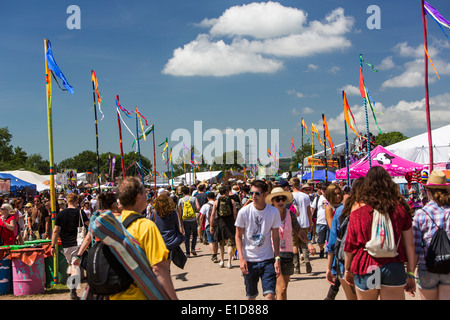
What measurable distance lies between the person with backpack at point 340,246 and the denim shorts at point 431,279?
72 centimetres

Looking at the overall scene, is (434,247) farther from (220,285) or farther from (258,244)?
(220,285)

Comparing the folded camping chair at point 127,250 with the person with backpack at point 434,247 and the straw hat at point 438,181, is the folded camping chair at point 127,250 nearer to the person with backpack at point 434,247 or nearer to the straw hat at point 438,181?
the person with backpack at point 434,247

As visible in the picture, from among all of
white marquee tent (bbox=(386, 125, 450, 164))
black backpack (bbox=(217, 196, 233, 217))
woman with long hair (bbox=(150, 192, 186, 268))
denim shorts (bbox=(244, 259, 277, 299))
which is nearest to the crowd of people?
denim shorts (bbox=(244, 259, 277, 299))

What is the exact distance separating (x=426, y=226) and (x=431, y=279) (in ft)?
1.63

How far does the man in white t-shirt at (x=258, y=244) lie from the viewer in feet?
17.5

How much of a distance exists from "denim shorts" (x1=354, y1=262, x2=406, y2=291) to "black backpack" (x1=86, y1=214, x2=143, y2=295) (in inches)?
79.4

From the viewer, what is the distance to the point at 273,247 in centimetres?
541

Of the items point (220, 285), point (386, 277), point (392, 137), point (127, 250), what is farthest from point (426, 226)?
point (392, 137)

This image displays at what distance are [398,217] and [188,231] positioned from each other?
884 cm

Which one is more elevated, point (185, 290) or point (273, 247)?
point (273, 247)

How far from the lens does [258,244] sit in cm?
534

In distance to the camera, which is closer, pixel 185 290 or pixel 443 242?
pixel 443 242
